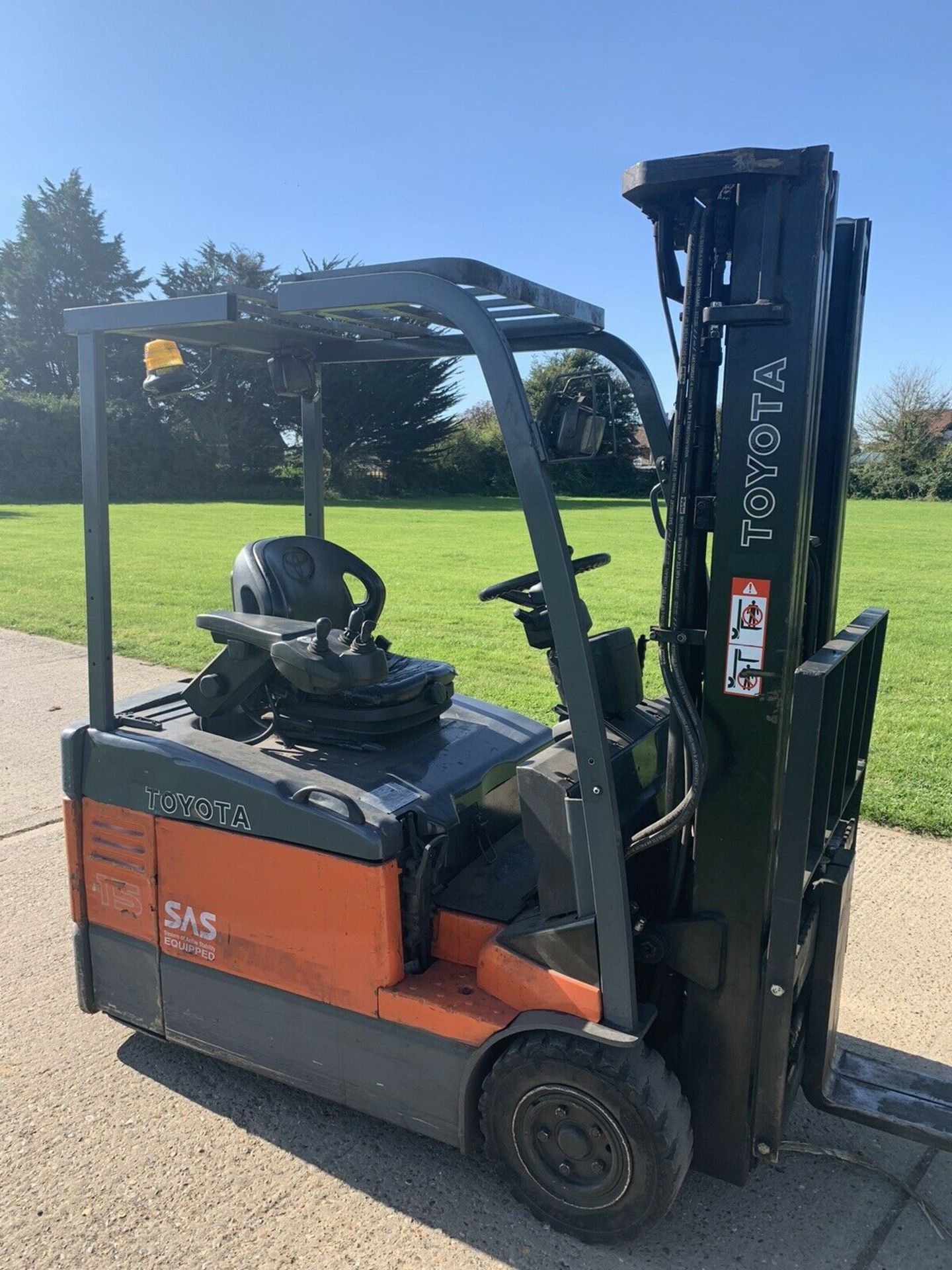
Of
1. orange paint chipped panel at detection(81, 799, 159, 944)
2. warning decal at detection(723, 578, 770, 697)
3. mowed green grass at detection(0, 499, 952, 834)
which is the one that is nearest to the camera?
warning decal at detection(723, 578, 770, 697)

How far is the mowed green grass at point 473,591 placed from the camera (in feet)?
27.4

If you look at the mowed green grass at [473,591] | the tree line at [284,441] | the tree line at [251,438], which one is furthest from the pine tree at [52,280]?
the mowed green grass at [473,591]

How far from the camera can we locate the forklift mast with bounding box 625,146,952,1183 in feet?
8.16

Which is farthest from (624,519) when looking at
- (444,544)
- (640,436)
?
(640,436)

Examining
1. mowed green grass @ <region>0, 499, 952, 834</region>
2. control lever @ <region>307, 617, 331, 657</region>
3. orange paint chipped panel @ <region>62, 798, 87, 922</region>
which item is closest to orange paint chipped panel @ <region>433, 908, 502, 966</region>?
control lever @ <region>307, 617, 331, 657</region>

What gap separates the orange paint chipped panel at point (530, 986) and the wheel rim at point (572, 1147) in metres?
0.22

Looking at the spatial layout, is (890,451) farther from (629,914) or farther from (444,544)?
(629,914)

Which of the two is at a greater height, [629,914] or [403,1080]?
[629,914]

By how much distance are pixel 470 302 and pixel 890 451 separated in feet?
182

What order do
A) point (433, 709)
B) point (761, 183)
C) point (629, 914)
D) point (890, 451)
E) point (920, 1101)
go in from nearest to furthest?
1. point (761, 183)
2. point (629, 914)
3. point (920, 1101)
4. point (433, 709)
5. point (890, 451)

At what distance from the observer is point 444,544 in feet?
73.9

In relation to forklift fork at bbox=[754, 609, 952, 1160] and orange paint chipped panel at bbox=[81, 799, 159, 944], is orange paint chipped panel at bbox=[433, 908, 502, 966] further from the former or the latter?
orange paint chipped panel at bbox=[81, 799, 159, 944]

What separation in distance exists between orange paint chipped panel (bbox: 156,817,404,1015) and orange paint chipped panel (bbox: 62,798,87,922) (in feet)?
1.33

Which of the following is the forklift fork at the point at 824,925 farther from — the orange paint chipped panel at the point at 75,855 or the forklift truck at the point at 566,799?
the orange paint chipped panel at the point at 75,855
